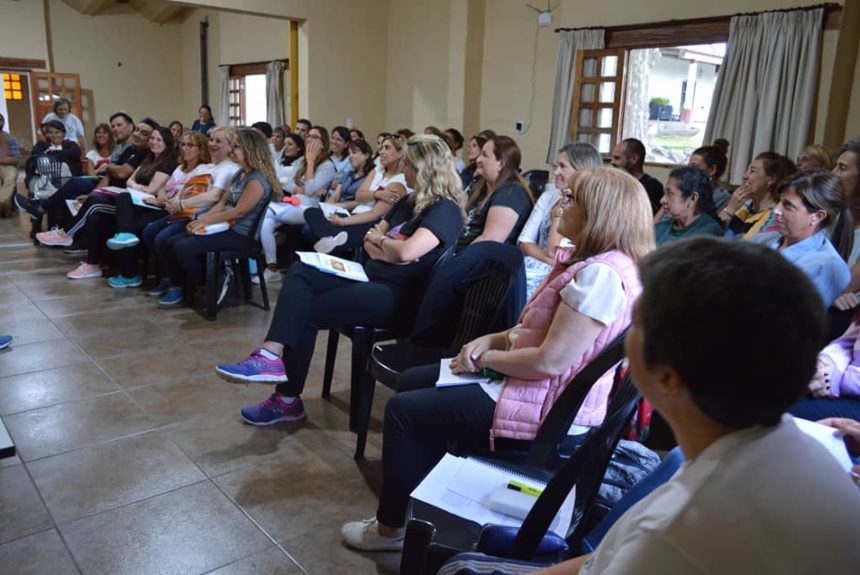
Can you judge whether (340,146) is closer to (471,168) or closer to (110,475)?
(471,168)

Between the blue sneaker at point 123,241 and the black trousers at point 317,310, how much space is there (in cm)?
233

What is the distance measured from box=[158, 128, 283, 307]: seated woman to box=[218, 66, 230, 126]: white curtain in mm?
7388

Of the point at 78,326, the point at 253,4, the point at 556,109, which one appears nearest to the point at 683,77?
the point at 556,109

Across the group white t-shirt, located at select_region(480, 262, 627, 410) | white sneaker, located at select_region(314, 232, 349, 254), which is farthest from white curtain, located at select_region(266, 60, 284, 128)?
white t-shirt, located at select_region(480, 262, 627, 410)

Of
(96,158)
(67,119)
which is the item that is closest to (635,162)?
(96,158)

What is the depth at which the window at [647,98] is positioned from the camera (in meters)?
6.13

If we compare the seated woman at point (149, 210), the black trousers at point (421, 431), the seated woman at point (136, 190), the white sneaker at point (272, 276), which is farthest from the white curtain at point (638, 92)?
the black trousers at point (421, 431)

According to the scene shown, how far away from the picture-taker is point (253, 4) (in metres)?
6.89

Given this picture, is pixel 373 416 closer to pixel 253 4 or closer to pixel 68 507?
pixel 68 507

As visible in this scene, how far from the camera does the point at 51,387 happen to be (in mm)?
2854

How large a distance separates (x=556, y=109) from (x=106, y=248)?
4.31 meters

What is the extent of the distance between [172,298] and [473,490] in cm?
329

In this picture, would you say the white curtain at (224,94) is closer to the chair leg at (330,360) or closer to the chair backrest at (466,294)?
the chair leg at (330,360)

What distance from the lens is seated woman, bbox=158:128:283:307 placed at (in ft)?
12.7
